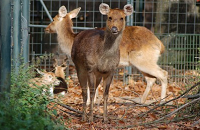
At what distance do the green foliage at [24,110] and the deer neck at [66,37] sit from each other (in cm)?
361

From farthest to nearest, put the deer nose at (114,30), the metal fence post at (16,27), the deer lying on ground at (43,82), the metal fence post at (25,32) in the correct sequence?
the metal fence post at (25,32), the metal fence post at (16,27), the deer nose at (114,30), the deer lying on ground at (43,82)

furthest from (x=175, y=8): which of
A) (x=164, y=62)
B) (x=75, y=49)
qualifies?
(x=75, y=49)

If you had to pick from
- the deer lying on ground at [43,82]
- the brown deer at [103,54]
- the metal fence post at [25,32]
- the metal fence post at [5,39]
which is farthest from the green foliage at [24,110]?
the metal fence post at [25,32]

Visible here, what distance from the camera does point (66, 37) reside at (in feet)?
29.2

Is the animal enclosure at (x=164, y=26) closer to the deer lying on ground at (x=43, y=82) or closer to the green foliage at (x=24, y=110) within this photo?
the deer lying on ground at (x=43, y=82)

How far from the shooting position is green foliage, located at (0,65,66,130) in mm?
3871

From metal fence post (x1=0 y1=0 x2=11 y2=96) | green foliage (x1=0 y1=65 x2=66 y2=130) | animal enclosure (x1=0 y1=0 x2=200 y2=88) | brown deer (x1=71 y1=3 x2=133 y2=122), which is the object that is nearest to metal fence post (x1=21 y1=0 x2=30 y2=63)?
animal enclosure (x1=0 y1=0 x2=200 y2=88)

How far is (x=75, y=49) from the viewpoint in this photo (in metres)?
6.75

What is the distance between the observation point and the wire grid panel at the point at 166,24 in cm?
1104

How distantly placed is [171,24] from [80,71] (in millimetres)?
6123

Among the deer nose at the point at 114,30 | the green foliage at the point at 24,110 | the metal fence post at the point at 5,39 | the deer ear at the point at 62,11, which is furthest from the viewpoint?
the deer ear at the point at 62,11

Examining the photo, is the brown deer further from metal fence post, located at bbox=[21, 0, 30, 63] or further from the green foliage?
metal fence post, located at bbox=[21, 0, 30, 63]

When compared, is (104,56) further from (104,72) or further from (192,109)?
(192,109)

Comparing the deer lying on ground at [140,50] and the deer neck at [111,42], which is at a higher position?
the deer neck at [111,42]
